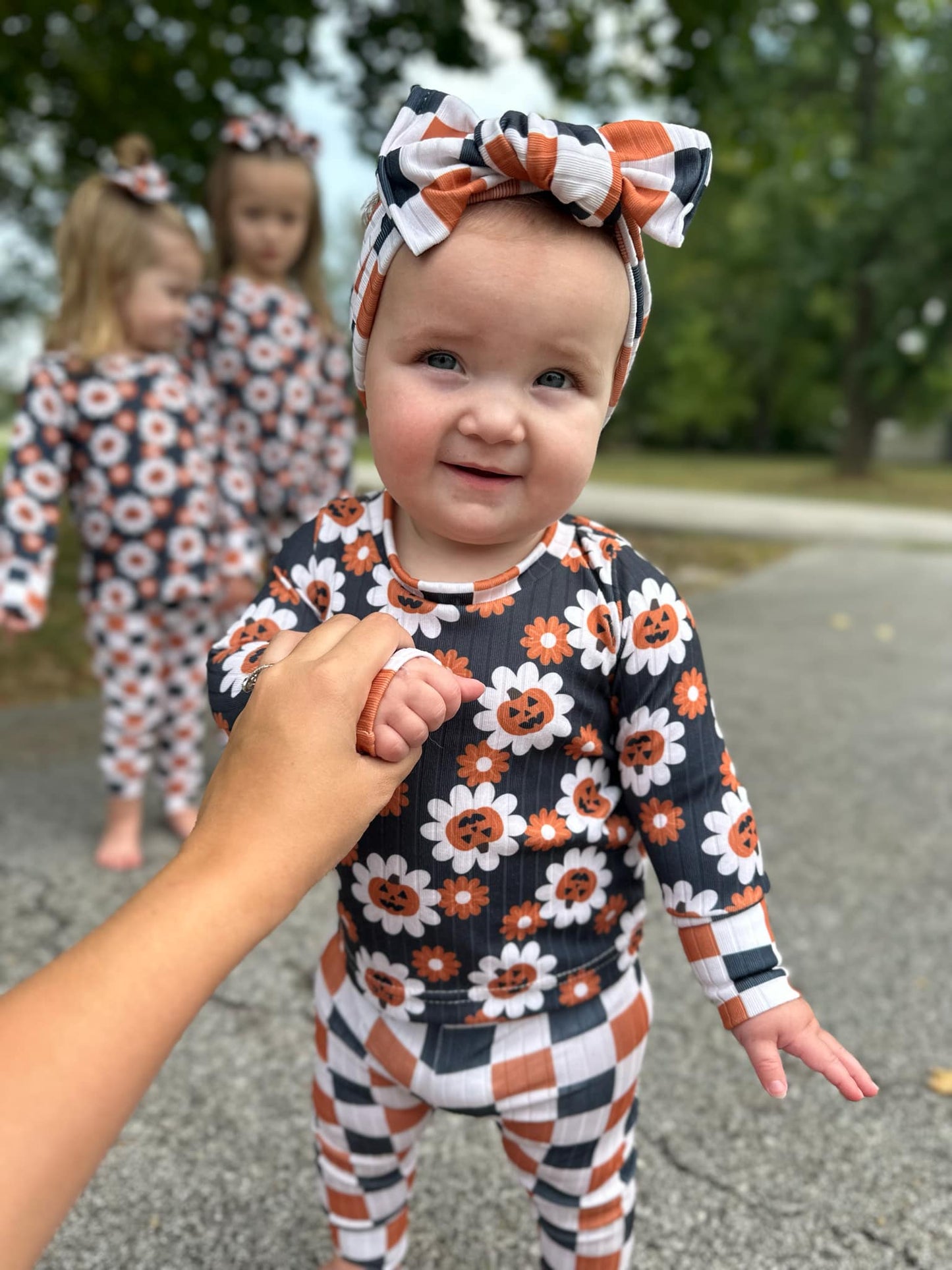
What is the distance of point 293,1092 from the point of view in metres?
2.16

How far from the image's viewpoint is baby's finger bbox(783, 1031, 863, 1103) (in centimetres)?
119

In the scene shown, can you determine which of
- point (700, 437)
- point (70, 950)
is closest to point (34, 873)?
point (70, 950)

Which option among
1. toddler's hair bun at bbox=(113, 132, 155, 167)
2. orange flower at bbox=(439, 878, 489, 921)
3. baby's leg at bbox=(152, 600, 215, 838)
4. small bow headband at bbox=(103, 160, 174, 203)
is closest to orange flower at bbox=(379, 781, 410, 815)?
orange flower at bbox=(439, 878, 489, 921)

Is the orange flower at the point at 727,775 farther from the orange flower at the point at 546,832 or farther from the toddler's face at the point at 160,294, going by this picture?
the toddler's face at the point at 160,294

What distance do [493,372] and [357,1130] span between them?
106cm

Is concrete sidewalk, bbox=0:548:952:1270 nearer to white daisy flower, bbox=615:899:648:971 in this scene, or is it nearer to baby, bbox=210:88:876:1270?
baby, bbox=210:88:876:1270

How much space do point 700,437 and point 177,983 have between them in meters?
42.9

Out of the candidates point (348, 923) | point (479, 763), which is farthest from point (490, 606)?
point (348, 923)

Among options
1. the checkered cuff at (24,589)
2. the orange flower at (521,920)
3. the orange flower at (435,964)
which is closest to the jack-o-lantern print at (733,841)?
the orange flower at (521,920)

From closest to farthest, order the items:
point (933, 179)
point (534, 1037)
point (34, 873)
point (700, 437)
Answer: point (534, 1037), point (34, 873), point (933, 179), point (700, 437)

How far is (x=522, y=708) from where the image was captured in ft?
4.20

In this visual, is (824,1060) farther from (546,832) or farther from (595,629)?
(595,629)

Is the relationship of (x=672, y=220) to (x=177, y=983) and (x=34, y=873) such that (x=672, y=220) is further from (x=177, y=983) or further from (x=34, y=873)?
(x=34, y=873)

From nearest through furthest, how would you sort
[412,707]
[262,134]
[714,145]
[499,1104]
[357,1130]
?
1. [412,707]
2. [499,1104]
3. [357,1130]
4. [262,134]
5. [714,145]
